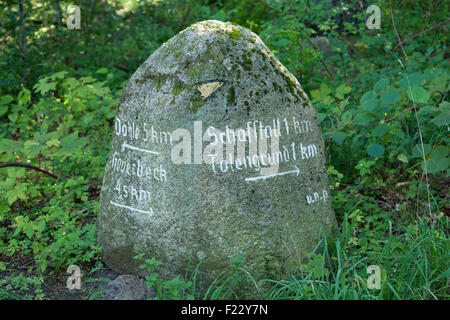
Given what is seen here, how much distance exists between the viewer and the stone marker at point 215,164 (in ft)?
8.58

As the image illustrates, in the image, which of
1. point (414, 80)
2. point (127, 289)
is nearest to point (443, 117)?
point (414, 80)

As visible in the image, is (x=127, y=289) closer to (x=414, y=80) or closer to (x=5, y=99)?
(x=414, y=80)

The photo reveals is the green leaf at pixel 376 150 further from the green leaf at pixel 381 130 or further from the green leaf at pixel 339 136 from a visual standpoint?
the green leaf at pixel 339 136

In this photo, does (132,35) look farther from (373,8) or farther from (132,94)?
(132,94)

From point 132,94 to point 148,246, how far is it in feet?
3.06

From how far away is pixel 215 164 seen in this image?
2611mm

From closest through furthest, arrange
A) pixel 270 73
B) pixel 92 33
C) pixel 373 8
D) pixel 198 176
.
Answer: pixel 198 176 → pixel 270 73 → pixel 373 8 → pixel 92 33

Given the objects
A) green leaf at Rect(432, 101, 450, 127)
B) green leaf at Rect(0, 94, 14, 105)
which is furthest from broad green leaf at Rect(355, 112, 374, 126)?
green leaf at Rect(0, 94, 14, 105)

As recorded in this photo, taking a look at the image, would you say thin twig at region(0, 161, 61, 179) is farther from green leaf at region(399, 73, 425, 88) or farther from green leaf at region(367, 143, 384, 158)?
green leaf at region(399, 73, 425, 88)

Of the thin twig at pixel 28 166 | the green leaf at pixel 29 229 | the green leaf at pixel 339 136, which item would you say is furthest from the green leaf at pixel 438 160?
the thin twig at pixel 28 166

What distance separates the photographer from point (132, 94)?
2.89 m

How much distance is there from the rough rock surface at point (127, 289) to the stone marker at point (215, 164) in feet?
0.33

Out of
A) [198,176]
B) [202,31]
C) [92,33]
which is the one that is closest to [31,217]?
[198,176]

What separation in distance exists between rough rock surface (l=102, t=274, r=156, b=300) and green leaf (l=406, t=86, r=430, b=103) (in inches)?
88.8
